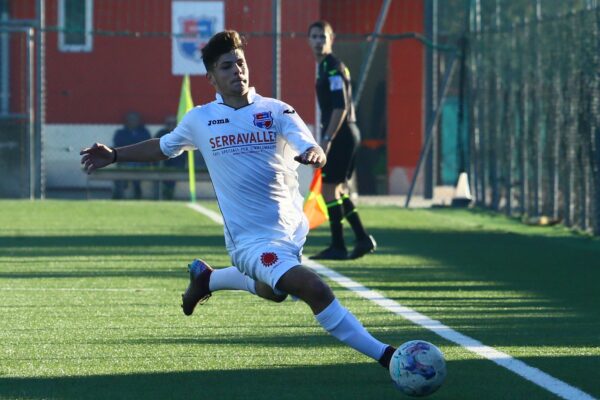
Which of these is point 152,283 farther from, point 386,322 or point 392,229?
point 392,229

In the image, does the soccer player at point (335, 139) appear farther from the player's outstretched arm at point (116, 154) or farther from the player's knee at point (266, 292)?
the player's outstretched arm at point (116, 154)

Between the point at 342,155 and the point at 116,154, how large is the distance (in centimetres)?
695

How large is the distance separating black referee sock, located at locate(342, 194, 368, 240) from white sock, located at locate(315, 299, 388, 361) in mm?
7398

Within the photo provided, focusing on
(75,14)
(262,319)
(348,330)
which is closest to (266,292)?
(348,330)

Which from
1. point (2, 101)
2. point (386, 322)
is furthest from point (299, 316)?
point (2, 101)

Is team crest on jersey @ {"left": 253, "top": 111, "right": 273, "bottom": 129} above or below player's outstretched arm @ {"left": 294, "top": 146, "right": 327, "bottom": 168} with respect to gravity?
above

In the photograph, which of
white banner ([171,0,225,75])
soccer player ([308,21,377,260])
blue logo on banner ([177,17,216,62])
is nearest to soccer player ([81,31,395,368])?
soccer player ([308,21,377,260])

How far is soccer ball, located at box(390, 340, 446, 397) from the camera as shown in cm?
673

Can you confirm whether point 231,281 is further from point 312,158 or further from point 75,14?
point 75,14

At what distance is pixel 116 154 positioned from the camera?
8.05m

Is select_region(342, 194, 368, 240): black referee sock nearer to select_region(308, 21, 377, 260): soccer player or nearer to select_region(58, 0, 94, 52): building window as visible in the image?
select_region(308, 21, 377, 260): soccer player

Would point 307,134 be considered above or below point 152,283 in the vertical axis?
above

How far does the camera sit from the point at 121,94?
97.3ft

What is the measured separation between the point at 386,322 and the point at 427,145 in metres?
14.6
